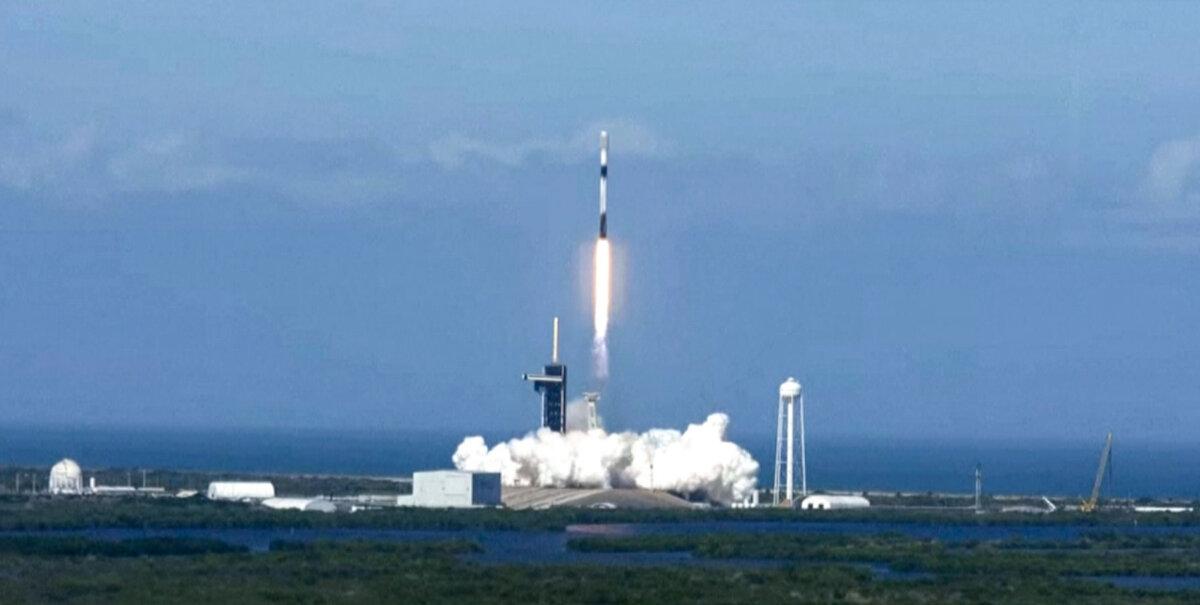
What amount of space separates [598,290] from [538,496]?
1188cm

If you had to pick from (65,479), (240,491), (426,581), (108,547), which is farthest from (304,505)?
(426,581)

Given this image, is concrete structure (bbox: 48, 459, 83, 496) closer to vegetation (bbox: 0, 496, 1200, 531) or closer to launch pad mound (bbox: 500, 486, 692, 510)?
vegetation (bbox: 0, 496, 1200, 531)

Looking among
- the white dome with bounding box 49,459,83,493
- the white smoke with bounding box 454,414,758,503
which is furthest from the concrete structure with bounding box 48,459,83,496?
the white smoke with bounding box 454,414,758,503

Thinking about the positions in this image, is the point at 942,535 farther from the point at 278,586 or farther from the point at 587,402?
the point at 278,586

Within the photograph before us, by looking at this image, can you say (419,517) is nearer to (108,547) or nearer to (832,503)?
(108,547)

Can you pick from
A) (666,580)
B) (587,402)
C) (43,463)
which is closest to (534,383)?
(587,402)

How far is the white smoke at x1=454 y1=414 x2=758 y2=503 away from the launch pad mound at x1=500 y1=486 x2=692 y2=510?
0.72m

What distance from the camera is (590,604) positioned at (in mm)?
69625

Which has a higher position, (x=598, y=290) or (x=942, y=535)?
(x=598, y=290)

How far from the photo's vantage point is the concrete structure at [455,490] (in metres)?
114

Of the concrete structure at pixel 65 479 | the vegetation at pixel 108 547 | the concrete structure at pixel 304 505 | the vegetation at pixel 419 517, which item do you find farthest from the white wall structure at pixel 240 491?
the vegetation at pixel 108 547

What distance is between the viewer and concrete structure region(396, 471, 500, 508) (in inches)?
4500

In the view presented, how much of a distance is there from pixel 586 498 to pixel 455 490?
605cm

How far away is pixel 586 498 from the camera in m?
118
